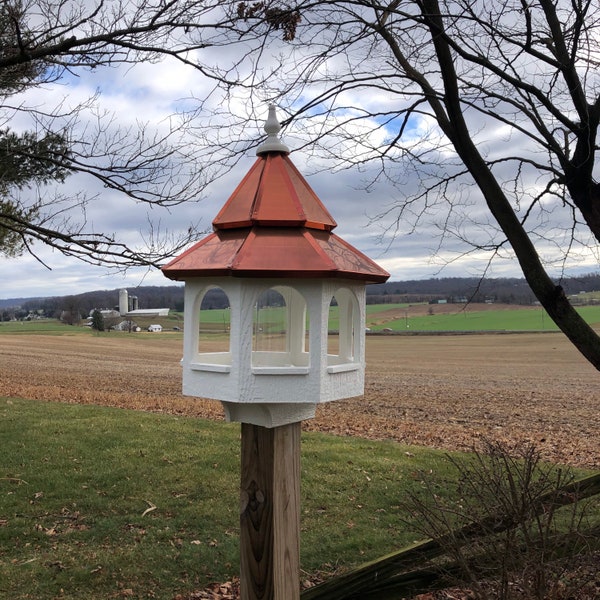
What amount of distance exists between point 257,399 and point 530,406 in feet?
51.4

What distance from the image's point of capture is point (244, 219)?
8.23 feet

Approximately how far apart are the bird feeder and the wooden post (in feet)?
0.41

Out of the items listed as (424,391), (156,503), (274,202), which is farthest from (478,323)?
(274,202)

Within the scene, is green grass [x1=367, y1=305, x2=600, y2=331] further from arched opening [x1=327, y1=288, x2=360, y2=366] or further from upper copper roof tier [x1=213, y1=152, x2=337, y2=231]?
upper copper roof tier [x1=213, y1=152, x2=337, y2=231]

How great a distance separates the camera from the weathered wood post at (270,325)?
2.42 metres

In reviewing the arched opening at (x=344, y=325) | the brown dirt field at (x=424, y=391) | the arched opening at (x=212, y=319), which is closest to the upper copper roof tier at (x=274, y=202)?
the arched opening at (x=212, y=319)

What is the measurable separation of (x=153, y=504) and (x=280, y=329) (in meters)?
4.27

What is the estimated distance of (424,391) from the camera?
64.2 feet

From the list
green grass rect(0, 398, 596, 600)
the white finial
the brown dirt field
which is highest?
the white finial

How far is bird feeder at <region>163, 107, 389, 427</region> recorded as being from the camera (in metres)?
2.38

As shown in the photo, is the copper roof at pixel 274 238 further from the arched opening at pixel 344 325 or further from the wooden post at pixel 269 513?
the wooden post at pixel 269 513

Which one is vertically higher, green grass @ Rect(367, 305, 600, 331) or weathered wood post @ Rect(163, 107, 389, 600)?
weathered wood post @ Rect(163, 107, 389, 600)

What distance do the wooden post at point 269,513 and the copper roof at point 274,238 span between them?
31.0 inches

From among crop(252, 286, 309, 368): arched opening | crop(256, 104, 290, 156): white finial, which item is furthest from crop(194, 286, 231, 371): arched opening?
crop(256, 104, 290, 156): white finial
